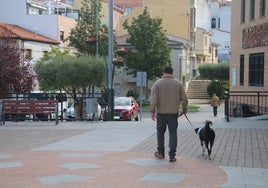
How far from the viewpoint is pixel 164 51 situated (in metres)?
45.8

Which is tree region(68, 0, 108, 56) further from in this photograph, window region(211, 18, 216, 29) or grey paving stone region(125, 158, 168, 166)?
window region(211, 18, 216, 29)

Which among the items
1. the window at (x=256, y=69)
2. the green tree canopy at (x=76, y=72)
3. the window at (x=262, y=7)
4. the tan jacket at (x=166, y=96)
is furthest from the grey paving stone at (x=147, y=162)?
the green tree canopy at (x=76, y=72)

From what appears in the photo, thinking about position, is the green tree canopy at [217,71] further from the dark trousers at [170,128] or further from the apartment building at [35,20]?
the dark trousers at [170,128]

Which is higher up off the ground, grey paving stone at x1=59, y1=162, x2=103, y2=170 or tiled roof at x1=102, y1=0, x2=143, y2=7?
tiled roof at x1=102, y1=0, x2=143, y2=7

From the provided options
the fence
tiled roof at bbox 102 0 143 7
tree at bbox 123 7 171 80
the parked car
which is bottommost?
the parked car

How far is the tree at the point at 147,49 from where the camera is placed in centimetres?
4525

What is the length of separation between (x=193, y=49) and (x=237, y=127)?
162ft

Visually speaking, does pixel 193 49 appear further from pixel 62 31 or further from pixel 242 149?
pixel 242 149

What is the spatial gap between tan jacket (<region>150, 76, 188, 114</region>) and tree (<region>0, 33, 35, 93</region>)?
14633 millimetres

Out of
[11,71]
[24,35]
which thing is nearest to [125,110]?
[11,71]

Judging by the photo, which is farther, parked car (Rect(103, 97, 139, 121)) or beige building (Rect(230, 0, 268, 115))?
parked car (Rect(103, 97, 139, 121))

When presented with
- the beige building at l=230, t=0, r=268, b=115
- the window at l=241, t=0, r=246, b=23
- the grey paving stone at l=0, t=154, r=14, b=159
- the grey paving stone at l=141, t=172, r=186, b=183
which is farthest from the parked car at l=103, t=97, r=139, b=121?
the grey paving stone at l=141, t=172, r=186, b=183

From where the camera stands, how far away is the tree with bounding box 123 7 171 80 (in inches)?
1781

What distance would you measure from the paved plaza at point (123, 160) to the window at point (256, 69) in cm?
Answer: 830
